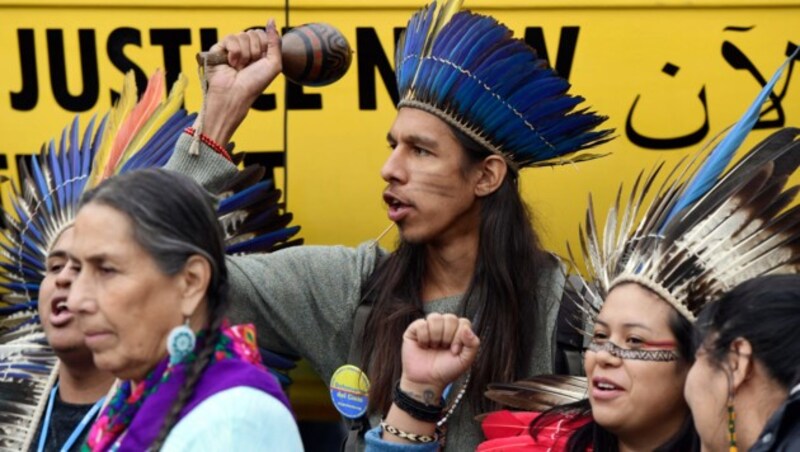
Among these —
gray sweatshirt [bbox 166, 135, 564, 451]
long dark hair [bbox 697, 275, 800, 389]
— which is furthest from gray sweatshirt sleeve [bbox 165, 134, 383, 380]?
long dark hair [bbox 697, 275, 800, 389]

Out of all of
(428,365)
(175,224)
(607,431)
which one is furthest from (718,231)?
(175,224)

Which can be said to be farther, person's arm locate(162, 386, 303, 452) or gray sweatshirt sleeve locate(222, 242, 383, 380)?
gray sweatshirt sleeve locate(222, 242, 383, 380)

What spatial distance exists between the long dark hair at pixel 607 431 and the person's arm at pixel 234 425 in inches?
48.2

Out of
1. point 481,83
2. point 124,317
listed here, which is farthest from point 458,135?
point 124,317

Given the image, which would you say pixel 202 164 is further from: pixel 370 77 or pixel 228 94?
pixel 370 77

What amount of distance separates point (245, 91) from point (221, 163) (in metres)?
0.22

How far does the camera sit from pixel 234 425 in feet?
9.32

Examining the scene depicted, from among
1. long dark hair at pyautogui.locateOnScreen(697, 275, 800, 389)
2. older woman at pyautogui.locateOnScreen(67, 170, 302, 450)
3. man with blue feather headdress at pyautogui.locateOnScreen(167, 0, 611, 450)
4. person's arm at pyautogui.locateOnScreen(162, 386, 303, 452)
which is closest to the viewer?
person's arm at pyautogui.locateOnScreen(162, 386, 303, 452)

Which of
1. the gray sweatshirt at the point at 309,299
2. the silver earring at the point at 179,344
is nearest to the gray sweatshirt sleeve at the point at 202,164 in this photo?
the gray sweatshirt at the point at 309,299

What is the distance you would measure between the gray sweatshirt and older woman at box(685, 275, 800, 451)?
3.45ft

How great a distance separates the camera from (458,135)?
4.55 m

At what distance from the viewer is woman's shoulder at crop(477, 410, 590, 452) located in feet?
13.3

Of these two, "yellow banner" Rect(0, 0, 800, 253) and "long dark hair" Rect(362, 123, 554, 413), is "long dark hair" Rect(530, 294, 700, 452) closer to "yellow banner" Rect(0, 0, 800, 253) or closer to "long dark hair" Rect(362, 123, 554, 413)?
"long dark hair" Rect(362, 123, 554, 413)

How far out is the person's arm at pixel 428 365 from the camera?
388 cm
